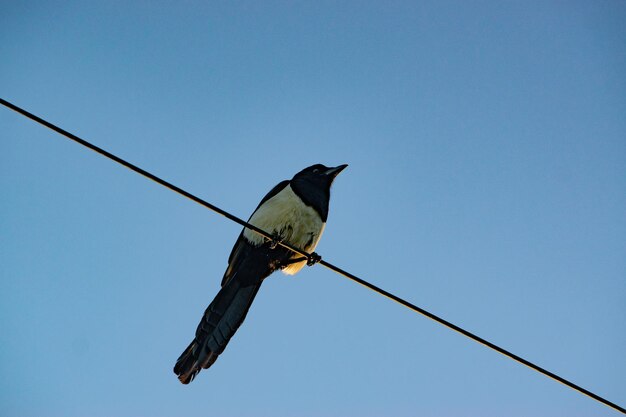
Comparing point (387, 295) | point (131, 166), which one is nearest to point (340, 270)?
point (387, 295)

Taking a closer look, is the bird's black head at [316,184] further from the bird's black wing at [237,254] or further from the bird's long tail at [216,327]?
the bird's long tail at [216,327]

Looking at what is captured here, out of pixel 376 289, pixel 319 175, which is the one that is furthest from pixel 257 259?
pixel 376 289

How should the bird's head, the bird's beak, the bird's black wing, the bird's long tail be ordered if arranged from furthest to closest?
the bird's beak, the bird's head, the bird's black wing, the bird's long tail

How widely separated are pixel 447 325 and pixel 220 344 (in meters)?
2.27

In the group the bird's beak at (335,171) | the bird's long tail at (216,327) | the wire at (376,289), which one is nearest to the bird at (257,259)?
the bird's long tail at (216,327)

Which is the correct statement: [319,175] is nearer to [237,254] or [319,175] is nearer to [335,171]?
[335,171]

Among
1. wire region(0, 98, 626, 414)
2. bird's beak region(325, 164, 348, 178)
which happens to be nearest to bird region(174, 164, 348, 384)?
bird's beak region(325, 164, 348, 178)

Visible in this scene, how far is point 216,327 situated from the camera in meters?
4.66

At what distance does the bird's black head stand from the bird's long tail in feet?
3.04

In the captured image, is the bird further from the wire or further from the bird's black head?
the wire

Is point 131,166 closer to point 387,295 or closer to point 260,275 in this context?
point 387,295

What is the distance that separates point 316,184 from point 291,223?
77 centimetres

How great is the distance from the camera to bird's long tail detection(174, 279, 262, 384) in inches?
175

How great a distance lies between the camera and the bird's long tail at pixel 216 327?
4453 mm
